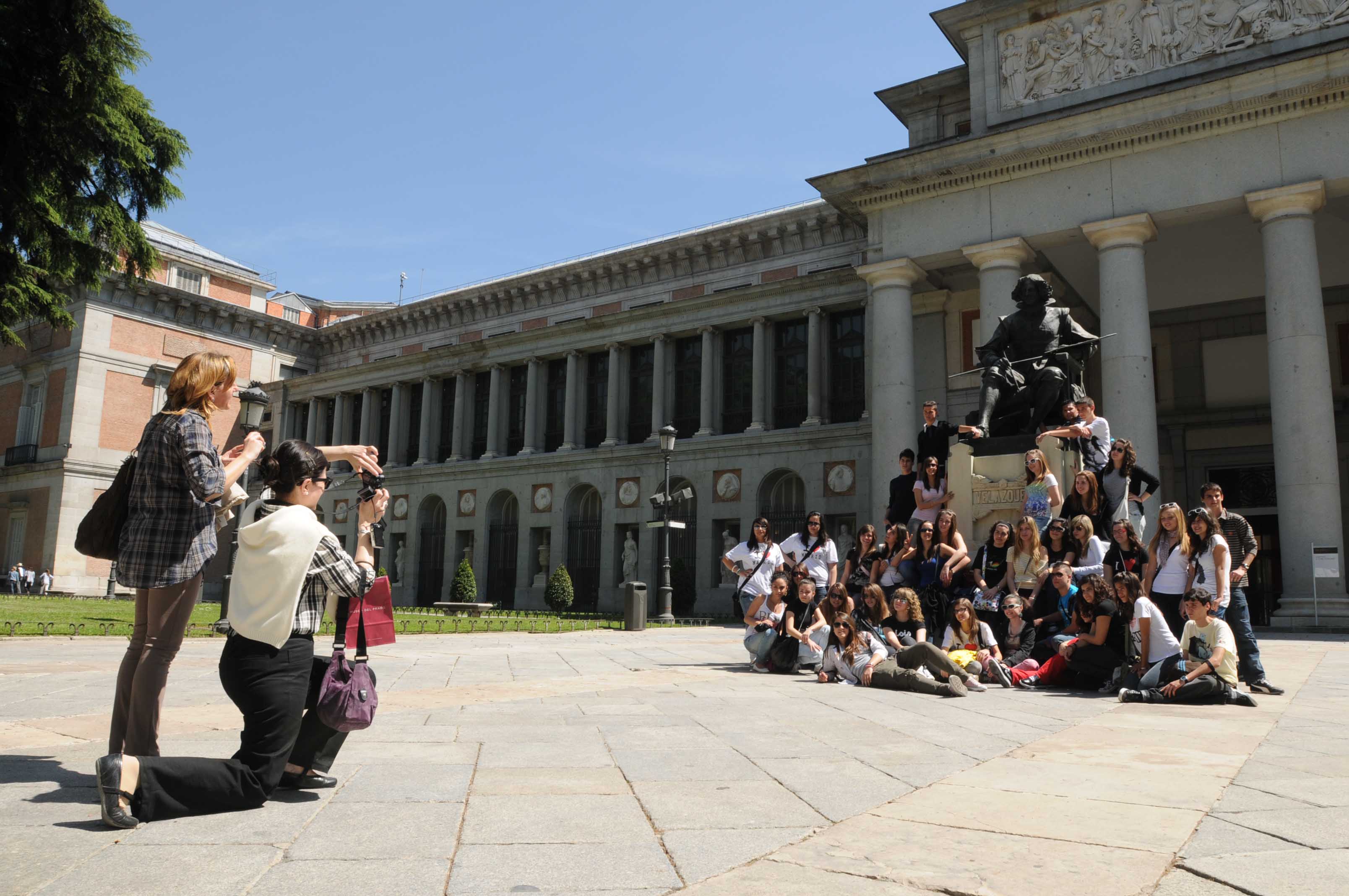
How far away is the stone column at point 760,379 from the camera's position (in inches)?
1373

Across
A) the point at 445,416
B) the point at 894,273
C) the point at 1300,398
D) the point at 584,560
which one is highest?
the point at 894,273

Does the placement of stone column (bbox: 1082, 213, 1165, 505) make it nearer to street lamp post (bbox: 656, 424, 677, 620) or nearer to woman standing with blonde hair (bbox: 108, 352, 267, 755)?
street lamp post (bbox: 656, 424, 677, 620)

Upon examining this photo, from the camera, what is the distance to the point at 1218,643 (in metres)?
8.06

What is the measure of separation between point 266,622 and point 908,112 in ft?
98.7

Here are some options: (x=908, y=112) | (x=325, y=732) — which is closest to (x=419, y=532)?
(x=908, y=112)

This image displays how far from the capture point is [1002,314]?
24734 mm

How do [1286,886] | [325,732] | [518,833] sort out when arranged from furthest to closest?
[325,732], [518,833], [1286,886]

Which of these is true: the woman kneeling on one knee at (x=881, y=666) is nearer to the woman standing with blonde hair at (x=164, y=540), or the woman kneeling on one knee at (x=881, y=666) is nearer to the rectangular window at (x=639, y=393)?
the woman standing with blonde hair at (x=164, y=540)

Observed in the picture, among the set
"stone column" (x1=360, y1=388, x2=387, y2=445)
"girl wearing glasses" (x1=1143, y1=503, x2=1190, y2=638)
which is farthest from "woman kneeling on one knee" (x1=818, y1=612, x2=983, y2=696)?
"stone column" (x1=360, y1=388, x2=387, y2=445)


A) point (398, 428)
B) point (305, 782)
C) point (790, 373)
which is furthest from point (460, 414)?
point (305, 782)

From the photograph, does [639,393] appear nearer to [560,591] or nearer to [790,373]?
[790,373]

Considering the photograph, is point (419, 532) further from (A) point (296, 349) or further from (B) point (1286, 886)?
(B) point (1286, 886)

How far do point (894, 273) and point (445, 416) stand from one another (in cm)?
2527

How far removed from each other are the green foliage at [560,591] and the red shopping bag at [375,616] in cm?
3018
